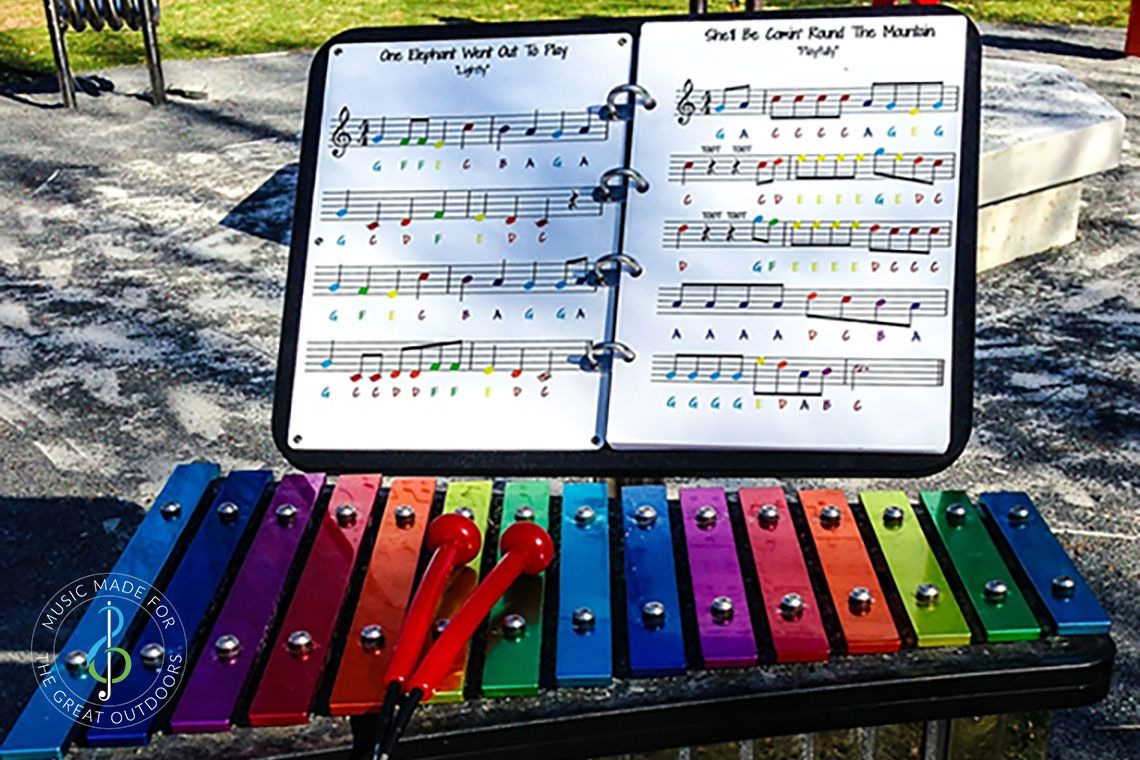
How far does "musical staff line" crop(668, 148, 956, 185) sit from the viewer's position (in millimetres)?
2479

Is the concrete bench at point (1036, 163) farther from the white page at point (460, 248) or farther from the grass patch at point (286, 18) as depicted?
the grass patch at point (286, 18)

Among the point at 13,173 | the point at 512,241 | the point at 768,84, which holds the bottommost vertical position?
the point at 13,173

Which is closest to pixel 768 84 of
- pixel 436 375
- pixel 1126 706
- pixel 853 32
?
pixel 853 32

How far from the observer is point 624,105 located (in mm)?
2592

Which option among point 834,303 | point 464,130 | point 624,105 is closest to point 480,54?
point 464,130

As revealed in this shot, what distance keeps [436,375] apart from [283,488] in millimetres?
431

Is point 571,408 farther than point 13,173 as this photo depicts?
No

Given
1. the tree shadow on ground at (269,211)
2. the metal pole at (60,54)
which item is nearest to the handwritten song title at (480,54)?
the tree shadow on ground at (269,211)

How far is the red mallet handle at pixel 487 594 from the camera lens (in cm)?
→ 213

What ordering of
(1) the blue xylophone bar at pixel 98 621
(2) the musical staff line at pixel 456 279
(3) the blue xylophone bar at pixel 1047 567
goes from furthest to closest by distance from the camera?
(2) the musical staff line at pixel 456 279 < (3) the blue xylophone bar at pixel 1047 567 < (1) the blue xylophone bar at pixel 98 621

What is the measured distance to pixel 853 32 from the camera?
255cm

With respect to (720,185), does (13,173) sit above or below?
below

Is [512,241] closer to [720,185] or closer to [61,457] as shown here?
[720,185]

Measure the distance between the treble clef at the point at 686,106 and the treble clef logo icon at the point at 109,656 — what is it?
125 centimetres
